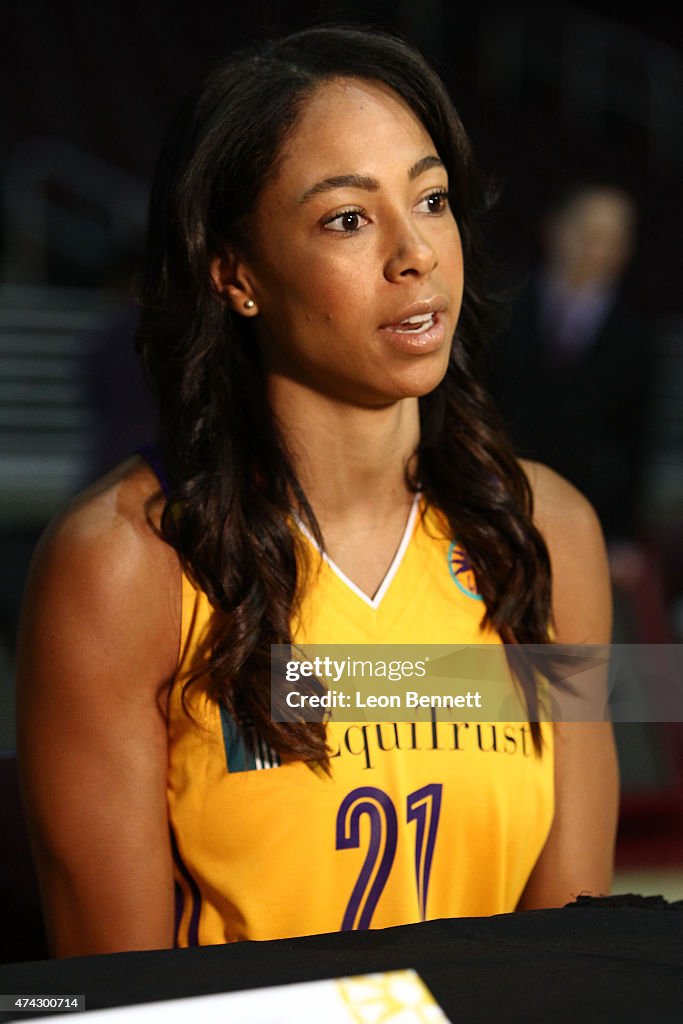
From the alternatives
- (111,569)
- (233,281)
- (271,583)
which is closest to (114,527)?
(111,569)

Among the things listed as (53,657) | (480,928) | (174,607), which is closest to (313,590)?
(174,607)

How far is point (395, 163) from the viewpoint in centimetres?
132

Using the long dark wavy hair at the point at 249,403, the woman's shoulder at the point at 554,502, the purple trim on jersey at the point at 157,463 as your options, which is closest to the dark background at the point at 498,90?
the woman's shoulder at the point at 554,502

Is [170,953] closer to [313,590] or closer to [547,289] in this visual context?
[313,590]

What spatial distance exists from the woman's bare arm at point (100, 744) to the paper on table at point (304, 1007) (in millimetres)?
493

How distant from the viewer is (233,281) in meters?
1.43

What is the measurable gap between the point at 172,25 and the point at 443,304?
6804 millimetres

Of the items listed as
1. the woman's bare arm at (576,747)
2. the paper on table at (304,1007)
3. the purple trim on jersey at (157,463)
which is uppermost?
the purple trim on jersey at (157,463)

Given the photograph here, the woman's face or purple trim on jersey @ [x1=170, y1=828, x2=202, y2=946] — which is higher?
the woman's face

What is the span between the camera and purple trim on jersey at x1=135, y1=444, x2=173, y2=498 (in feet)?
4.67

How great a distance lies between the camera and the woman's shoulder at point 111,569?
135 cm

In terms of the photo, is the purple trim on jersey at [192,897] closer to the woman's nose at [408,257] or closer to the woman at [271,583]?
the woman at [271,583]

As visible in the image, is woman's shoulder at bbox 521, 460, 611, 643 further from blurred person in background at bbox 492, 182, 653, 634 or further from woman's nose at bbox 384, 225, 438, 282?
blurred person in background at bbox 492, 182, 653, 634

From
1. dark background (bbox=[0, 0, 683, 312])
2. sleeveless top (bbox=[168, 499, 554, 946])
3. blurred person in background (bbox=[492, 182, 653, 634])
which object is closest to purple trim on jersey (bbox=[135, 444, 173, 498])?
sleeveless top (bbox=[168, 499, 554, 946])
